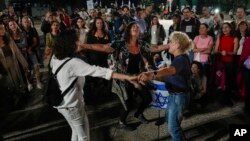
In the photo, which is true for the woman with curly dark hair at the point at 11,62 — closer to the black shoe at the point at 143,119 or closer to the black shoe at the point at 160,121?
the black shoe at the point at 143,119

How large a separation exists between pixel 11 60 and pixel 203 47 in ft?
13.9

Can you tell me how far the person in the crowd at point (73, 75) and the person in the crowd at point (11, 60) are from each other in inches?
125

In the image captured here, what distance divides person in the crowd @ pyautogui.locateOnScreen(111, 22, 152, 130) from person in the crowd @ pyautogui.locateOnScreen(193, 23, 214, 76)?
199 cm

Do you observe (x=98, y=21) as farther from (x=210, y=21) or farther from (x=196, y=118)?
(x=210, y=21)

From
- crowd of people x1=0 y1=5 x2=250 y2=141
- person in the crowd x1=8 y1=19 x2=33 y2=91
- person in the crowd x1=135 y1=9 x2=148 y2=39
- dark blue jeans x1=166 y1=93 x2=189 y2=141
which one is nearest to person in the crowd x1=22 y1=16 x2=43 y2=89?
crowd of people x1=0 y1=5 x2=250 y2=141

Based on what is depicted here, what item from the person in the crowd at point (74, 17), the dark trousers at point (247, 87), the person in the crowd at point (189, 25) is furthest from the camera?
the person in the crowd at point (74, 17)

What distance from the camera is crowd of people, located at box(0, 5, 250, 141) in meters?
3.85

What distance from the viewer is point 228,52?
7121mm

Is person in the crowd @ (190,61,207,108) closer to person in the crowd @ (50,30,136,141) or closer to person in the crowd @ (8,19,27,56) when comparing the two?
person in the crowd @ (50,30,136,141)

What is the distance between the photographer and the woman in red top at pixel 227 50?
7102mm

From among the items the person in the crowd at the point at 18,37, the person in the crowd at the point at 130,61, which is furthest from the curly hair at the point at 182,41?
the person in the crowd at the point at 18,37

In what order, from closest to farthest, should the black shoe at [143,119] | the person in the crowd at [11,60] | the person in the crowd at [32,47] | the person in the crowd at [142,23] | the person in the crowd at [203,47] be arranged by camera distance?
the black shoe at [143,119] → the person in the crowd at [11,60] → the person in the crowd at [203,47] → the person in the crowd at [32,47] → the person in the crowd at [142,23]

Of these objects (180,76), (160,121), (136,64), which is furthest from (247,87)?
(180,76)

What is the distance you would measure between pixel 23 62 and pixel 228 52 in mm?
4484
